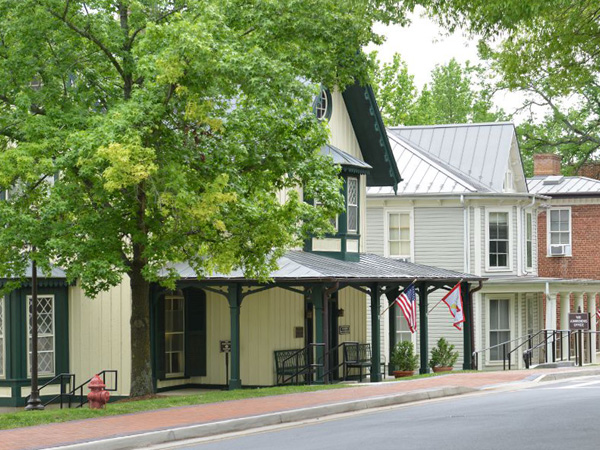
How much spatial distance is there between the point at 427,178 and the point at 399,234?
2180 millimetres

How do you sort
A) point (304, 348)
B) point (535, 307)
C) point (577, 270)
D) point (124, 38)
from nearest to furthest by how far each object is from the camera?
point (124, 38) < point (304, 348) < point (535, 307) < point (577, 270)

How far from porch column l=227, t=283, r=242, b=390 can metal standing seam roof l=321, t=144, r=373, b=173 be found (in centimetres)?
497

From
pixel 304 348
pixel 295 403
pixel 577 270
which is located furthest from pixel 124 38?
pixel 577 270

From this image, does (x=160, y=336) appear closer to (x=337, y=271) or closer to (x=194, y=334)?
(x=194, y=334)

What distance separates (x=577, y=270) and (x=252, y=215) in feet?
85.7

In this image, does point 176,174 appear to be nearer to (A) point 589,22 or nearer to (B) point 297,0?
(B) point 297,0

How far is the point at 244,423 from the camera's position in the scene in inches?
612

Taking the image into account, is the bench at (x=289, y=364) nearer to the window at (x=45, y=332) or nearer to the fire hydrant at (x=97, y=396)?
the window at (x=45, y=332)

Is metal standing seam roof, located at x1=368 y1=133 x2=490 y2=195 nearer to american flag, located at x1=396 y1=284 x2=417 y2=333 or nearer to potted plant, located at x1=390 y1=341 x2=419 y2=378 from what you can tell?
potted plant, located at x1=390 y1=341 x2=419 y2=378

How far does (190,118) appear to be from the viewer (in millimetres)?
18281

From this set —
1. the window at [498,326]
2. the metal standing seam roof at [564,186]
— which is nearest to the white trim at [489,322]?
the window at [498,326]

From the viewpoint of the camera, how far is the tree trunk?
20797mm

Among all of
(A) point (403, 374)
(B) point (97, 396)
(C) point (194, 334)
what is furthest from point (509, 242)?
(B) point (97, 396)

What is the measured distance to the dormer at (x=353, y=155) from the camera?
27672 mm
